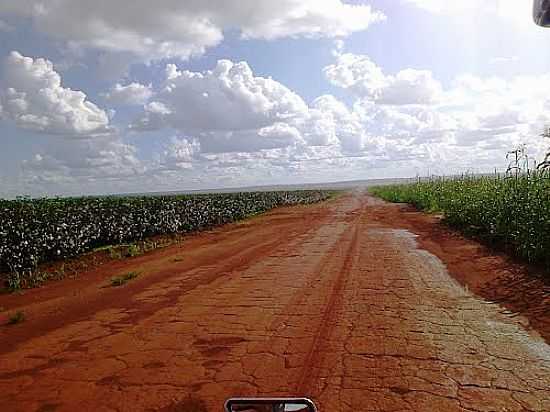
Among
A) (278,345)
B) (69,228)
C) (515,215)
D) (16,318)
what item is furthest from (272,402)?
(69,228)

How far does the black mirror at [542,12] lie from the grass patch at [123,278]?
900 cm

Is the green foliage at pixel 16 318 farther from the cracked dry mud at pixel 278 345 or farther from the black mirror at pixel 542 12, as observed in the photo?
the black mirror at pixel 542 12

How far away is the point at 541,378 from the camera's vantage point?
14.5ft

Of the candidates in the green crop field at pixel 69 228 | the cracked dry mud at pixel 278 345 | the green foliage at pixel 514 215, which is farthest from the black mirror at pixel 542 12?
the green crop field at pixel 69 228

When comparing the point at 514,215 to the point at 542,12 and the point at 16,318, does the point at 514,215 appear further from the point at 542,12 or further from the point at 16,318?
the point at 542,12

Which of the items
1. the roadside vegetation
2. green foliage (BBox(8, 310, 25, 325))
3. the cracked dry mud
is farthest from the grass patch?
the roadside vegetation

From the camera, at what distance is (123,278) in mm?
10125

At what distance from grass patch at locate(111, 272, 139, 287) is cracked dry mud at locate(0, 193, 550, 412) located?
366mm

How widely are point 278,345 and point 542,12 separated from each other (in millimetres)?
4318

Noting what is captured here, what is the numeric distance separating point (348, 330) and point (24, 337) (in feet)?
13.8

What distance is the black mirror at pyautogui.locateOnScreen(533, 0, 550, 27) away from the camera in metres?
1.97

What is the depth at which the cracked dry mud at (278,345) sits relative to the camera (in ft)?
14.0

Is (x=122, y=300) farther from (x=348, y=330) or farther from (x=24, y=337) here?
(x=348, y=330)

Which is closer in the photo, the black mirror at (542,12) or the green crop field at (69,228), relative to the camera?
the black mirror at (542,12)
